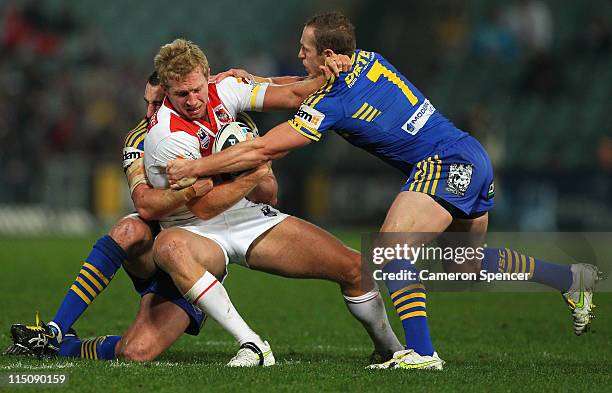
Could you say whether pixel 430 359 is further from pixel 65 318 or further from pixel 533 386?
pixel 65 318

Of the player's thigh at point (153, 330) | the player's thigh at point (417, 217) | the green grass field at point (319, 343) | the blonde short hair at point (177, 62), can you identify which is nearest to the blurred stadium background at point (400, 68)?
the green grass field at point (319, 343)

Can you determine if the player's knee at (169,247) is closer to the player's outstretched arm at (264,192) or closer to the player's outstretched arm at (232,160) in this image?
the player's outstretched arm at (232,160)

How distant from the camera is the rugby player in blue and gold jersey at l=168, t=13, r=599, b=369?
649cm

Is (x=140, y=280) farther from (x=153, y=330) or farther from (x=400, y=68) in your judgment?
(x=400, y=68)

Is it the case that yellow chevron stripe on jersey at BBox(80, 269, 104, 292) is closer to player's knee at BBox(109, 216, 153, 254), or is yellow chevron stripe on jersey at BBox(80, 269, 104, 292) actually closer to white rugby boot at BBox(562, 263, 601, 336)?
player's knee at BBox(109, 216, 153, 254)

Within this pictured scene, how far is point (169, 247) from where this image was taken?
6504mm

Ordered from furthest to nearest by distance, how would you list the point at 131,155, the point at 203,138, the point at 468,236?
the point at 468,236, the point at 131,155, the point at 203,138

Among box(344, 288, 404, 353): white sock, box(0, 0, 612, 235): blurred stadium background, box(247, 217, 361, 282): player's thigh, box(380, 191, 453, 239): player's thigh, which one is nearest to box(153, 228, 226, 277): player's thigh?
box(247, 217, 361, 282): player's thigh

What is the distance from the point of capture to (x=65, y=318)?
6.93 m

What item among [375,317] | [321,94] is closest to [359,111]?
[321,94]

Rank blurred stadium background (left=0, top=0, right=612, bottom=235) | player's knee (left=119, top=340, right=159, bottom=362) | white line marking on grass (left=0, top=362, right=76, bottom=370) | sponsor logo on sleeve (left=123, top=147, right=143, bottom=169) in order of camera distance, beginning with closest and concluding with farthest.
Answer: white line marking on grass (left=0, top=362, right=76, bottom=370), player's knee (left=119, top=340, right=159, bottom=362), sponsor logo on sleeve (left=123, top=147, right=143, bottom=169), blurred stadium background (left=0, top=0, right=612, bottom=235)

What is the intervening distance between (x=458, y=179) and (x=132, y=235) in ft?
6.93

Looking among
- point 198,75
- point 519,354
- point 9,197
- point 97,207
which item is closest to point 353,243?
point 97,207

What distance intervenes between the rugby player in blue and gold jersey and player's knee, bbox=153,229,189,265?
1.20ft
